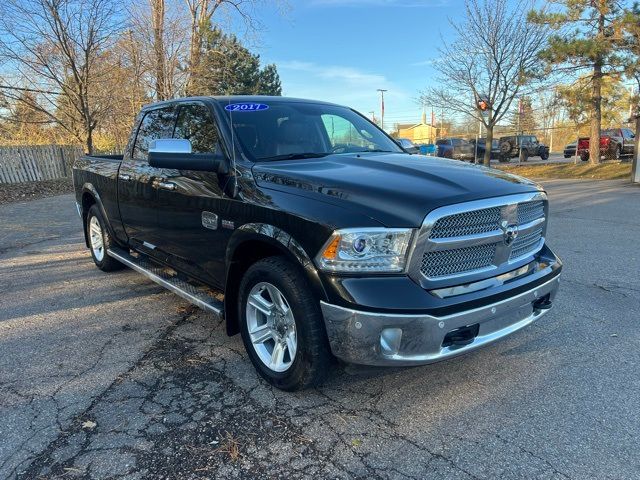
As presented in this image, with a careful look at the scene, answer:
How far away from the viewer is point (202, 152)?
3.88m

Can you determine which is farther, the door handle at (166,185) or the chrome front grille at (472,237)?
the door handle at (166,185)

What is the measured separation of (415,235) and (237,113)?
194 cm

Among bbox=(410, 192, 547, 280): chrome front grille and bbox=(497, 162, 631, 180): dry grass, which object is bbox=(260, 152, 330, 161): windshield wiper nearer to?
bbox=(410, 192, 547, 280): chrome front grille

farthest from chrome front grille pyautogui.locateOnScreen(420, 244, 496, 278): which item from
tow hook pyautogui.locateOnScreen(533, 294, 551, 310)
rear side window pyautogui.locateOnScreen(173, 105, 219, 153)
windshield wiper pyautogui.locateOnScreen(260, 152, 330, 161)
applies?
rear side window pyautogui.locateOnScreen(173, 105, 219, 153)

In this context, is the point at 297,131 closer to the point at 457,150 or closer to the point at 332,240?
the point at 332,240

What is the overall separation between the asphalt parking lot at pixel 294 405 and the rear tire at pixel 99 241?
1.12 meters

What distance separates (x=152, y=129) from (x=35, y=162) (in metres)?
16.3

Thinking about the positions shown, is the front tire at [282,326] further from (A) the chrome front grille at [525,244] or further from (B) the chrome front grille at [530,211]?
(B) the chrome front grille at [530,211]

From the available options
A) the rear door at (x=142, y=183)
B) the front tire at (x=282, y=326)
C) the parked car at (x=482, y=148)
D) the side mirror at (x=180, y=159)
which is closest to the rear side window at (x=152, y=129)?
the rear door at (x=142, y=183)

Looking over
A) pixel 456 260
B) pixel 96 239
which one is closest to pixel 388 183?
pixel 456 260

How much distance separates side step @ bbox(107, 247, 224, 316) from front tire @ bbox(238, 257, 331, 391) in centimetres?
38

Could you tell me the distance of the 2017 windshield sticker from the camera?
381cm

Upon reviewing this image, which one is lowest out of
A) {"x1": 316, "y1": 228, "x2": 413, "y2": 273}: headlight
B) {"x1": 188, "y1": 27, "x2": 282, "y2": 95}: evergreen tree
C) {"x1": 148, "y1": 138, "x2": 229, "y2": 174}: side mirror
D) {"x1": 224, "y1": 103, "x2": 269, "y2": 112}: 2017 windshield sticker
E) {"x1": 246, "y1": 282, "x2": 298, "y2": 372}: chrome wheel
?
{"x1": 246, "y1": 282, "x2": 298, "y2": 372}: chrome wheel

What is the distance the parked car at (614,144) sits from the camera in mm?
25516
